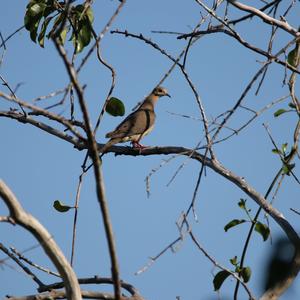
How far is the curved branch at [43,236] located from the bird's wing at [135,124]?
4798 millimetres

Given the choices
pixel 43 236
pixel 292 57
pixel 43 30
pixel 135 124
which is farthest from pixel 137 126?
pixel 43 236

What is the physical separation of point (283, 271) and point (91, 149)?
80cm

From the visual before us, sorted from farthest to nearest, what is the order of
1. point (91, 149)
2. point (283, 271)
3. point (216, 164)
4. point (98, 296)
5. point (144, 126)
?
point (144, 126)
point (216, 164)
point (98, 296)
point (91, 149)
point (283, 271)

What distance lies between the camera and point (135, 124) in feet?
29.0

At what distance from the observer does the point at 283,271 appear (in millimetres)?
1729

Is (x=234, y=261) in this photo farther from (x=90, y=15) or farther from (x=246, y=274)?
(x=90, y=15)

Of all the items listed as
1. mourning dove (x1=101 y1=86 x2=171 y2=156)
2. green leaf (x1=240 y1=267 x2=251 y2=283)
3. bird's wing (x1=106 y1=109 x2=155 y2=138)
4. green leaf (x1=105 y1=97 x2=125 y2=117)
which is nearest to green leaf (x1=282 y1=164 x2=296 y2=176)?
green leaf (x1=240 y1=267 x2=251 y2=283)

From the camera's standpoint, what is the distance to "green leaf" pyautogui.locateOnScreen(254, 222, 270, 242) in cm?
383

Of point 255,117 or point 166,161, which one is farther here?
point 166,161

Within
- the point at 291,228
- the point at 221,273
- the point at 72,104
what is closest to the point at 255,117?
the point at 291,228

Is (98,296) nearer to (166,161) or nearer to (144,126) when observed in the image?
(166,161)

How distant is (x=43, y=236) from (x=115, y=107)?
7.65ft

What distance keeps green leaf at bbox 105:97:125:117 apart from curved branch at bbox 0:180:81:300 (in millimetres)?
2214

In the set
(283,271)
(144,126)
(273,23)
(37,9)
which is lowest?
(283,271)
